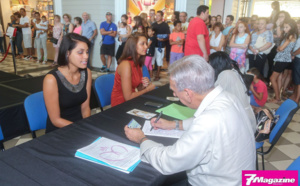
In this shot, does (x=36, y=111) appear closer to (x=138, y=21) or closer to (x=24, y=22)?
(x=138, y=21)

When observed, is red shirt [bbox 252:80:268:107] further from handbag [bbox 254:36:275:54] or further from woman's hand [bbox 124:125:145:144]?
woman's hand [bbox 124:125:145:144]

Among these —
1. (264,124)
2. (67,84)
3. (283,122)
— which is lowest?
(264,124)

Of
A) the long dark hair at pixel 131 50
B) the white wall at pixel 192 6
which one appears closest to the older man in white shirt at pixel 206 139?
the long dark hair at pixel 131 50

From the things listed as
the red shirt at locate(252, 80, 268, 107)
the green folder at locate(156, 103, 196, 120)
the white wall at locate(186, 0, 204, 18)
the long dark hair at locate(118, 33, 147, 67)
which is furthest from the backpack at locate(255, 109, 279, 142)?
the white wall at locate(186, 0, 204, 18)

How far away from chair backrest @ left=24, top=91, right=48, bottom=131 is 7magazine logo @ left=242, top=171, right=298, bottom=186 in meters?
1.57

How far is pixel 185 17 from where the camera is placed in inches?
244

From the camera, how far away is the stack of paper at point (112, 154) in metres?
1.09

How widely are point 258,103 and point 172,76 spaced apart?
232cm

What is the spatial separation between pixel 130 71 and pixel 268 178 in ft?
5.14

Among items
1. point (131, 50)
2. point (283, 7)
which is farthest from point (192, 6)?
point (283, 7)

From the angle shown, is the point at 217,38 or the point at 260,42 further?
the point at 217,38

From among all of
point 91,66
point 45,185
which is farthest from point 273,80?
point 91,66

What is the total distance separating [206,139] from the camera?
93cm

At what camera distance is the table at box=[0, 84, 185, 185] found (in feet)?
3.23
